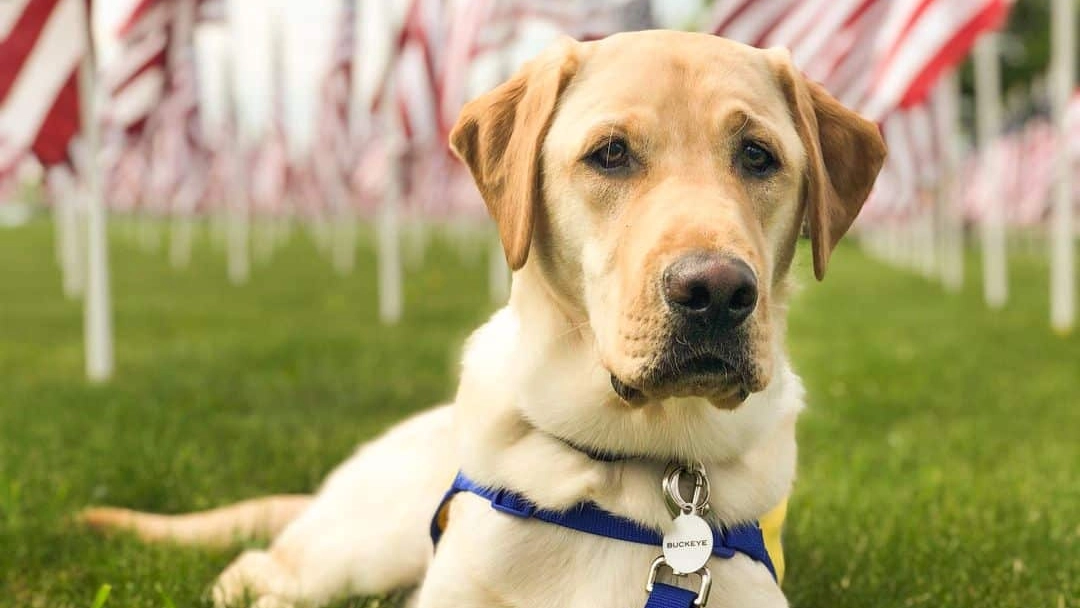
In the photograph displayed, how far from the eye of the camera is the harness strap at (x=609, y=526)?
96.9 inches

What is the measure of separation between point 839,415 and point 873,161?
3583 mm

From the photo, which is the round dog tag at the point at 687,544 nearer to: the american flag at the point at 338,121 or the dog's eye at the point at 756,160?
the dog's eye at the point at 756,160

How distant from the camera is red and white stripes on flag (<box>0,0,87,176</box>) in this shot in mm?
6242

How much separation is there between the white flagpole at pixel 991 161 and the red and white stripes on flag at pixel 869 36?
407 centimetres

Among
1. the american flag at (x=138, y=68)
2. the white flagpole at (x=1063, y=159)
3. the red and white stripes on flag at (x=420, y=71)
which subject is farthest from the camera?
the red and white stripes on flag at (x=420, y=71)

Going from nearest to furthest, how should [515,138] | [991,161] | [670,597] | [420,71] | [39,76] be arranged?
[670,597] → [515,138] → [39,76] → [420,71] → [991,161]

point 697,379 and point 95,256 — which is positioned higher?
point 697,379

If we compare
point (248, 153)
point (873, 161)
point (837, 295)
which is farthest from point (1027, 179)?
point (873, 161)

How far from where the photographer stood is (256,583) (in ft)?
10.8

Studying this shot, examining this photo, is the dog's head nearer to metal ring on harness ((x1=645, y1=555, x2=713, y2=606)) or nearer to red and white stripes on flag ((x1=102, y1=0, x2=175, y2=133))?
metal ring on harness ((x1=645, y1=555, x2=713, y2=606))

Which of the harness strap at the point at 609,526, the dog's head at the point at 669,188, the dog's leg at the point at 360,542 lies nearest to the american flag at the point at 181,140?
the dog's leg at the point at 360,542

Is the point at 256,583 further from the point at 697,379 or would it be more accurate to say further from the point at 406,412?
the point at 406,412

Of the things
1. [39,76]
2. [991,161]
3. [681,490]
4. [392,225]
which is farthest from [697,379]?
[991,161]

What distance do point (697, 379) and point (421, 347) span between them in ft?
21.9
